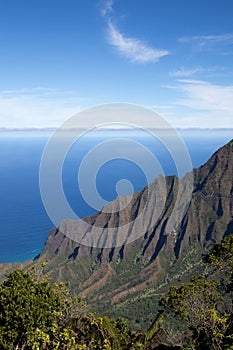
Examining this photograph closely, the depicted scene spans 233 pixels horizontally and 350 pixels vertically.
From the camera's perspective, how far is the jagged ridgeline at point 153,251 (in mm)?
100938

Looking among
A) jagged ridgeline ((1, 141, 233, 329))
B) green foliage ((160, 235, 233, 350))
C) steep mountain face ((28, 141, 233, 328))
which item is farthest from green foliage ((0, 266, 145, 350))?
jagged ridgeline ((1, 141, 233, 329))

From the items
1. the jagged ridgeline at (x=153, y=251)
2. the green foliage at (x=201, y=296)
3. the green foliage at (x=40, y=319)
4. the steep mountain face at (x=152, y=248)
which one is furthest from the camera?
the steep mountain face at (x=152, y=248)

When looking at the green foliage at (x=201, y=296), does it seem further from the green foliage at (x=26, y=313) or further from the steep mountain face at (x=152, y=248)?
the steep mountain face at (x=152, y=248)

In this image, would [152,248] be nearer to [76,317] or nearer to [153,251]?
[153,251]

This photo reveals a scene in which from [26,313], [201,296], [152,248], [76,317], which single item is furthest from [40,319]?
[152,248]

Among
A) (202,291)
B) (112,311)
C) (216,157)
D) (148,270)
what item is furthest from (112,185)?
(202,291)

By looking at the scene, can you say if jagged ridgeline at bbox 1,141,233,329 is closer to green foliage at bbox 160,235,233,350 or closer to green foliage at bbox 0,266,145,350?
green foliage at bbox 160,235,233,350

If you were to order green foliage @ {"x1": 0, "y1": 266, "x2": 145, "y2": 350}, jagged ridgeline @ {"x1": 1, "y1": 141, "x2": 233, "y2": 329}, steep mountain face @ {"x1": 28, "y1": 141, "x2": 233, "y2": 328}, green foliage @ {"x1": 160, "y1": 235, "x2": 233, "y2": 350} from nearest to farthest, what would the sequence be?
green foliage @ {"x1": 0, "y1": 266, "x2": 145, "y2": 350} < green foliage @ {"x1": 160, "y1": 235, "x2": 233, "y2": 350} < jagged ridgeline @ {"x1": 1, "y1": 141, "x2": 233, "y2": 329} < steep mountain face @ {"x1": 28, "y1": 141, "x2": 233, "y2": 328}

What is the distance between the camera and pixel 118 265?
4599 inches

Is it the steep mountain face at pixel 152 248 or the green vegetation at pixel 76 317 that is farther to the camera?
the steep mountain face at pixel 152 248

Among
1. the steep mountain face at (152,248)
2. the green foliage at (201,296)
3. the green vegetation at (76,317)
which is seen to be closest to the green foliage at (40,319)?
the green vegetation at (76,317)

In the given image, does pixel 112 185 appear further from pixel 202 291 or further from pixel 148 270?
pixel 202 291

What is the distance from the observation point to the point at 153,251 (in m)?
120

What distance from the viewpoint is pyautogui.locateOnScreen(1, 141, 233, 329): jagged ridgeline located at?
100938 mm
